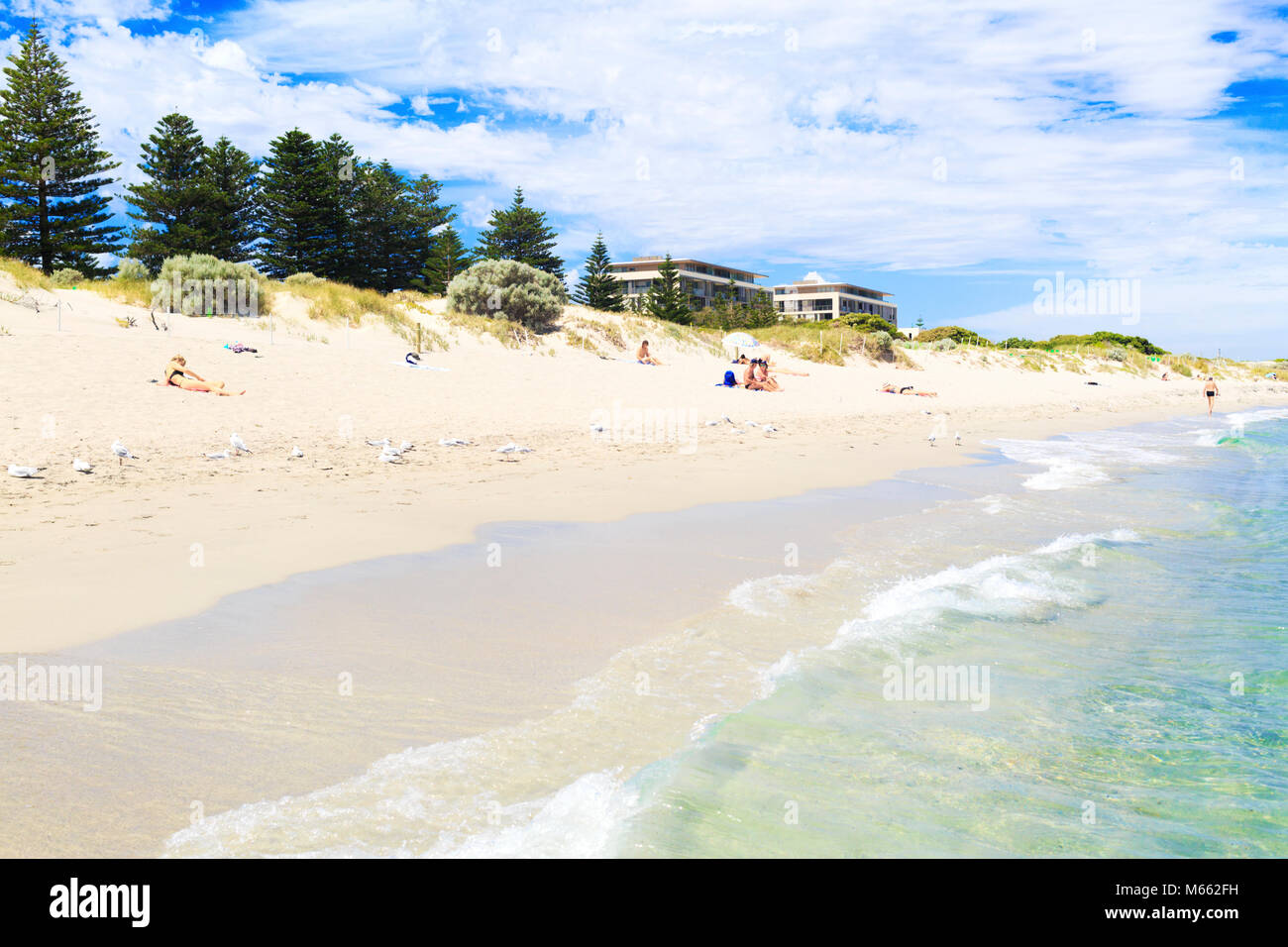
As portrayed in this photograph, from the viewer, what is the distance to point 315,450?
35.0ft

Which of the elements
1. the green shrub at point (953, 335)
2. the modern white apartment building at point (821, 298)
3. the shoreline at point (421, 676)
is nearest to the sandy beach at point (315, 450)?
the shoreline at point (421, 676)

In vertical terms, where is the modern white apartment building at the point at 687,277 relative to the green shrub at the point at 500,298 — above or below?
above

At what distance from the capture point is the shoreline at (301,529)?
15.7 feet

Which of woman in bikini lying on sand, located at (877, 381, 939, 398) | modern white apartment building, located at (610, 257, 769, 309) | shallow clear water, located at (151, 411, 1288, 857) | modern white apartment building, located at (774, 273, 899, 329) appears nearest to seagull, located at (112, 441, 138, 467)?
shallow clear water, located at (151, 411, 1288, 857)

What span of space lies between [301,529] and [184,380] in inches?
279

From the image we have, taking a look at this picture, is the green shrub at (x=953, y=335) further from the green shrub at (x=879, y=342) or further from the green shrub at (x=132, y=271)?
the green shrub at (x=132, y=271)

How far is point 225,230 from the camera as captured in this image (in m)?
42.1

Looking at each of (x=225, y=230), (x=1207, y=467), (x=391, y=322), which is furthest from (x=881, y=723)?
(x=225, y=230)

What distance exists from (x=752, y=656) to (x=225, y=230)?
152 feet


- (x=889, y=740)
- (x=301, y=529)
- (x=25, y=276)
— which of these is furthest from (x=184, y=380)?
(x=889, y=740)

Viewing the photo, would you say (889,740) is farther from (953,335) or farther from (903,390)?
(953,335)

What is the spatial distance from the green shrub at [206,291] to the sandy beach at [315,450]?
0.87 metres

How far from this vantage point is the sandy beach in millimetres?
5828
